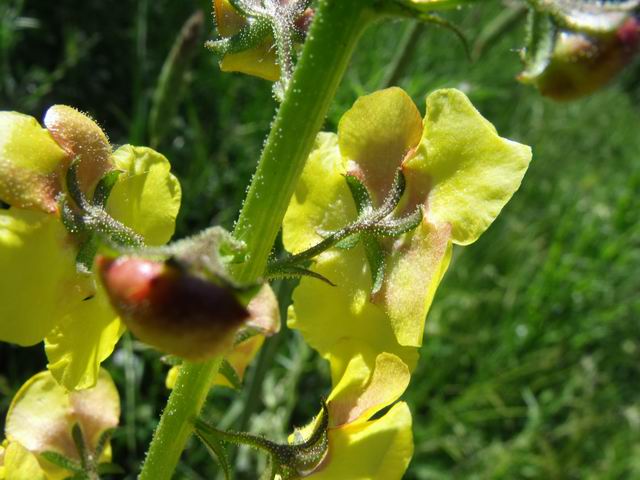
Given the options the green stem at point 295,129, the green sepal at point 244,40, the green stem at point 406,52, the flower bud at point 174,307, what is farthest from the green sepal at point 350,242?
the green stem at point 406,52

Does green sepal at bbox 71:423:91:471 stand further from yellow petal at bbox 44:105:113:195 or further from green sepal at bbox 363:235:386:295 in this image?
green sepal at bbox 363:235:386:295

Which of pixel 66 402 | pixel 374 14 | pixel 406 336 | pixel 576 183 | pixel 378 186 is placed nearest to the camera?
pixel 374 14

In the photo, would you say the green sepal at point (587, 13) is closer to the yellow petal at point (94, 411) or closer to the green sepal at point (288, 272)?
the green sepal at point (288, 272)

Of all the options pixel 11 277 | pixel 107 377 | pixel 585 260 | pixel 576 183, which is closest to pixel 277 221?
pixel 11 277

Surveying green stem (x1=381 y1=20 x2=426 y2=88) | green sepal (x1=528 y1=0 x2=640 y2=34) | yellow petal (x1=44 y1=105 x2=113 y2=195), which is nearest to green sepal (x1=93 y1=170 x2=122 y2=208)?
yellow petal (x1=44 y1=105 x2=113 y2=195)

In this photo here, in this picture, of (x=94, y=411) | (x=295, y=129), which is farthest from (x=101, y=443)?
(x=295, y=129)

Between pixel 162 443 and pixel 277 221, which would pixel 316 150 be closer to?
pixel 277 221
